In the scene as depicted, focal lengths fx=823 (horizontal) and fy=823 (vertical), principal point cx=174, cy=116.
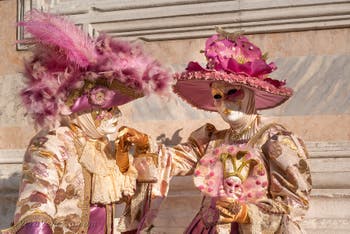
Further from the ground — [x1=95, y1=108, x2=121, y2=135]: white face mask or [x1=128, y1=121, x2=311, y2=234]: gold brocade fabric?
[x1=95, y1=108, x2=121, y2=135]: white face mask

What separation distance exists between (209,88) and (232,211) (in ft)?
2.64

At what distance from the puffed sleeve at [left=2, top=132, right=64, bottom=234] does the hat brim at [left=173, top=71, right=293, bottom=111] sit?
2.47ft

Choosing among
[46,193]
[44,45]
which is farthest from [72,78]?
[46,193]

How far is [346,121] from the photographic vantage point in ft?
14.9

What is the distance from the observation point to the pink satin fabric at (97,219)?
409 centimetres

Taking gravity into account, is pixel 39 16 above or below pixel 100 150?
above

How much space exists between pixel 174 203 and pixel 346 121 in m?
1.08

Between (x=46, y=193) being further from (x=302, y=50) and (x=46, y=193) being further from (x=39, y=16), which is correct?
(x=302, y=50)

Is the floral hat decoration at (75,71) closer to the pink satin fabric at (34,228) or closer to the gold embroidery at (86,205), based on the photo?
the gold embroidery at (86,205)

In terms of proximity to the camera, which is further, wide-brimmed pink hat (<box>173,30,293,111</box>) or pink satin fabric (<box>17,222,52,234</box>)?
wide-brimmed pink hat (<box>173,30,293,111</box>)

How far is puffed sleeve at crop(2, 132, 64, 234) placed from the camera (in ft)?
12.4

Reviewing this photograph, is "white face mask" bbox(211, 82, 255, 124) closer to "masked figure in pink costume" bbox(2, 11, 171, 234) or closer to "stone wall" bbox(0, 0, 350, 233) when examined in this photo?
"masked figure in pink costume" bbox(2, 11, 171, 234)

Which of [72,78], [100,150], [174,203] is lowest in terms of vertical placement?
[174,203]

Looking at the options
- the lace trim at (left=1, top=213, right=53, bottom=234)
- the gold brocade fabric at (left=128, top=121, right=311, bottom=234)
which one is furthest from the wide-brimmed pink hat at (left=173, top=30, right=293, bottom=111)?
the lace trim at (left=1, top=213, right=53, bottom=234)
